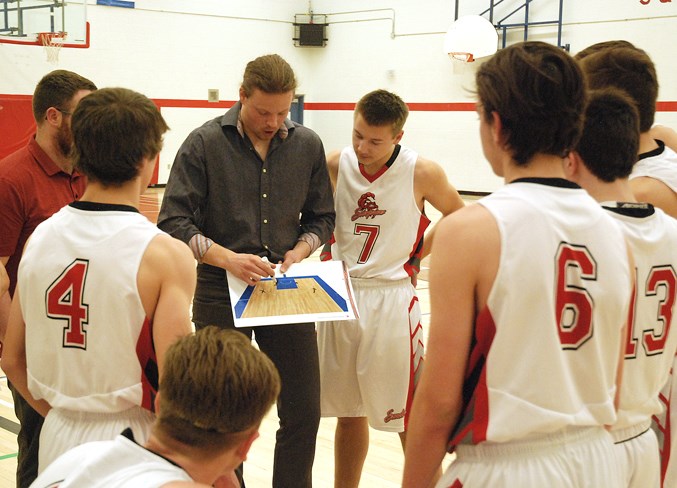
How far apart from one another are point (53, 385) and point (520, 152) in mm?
1481

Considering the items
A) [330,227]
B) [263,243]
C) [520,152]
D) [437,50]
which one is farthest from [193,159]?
[437,50]

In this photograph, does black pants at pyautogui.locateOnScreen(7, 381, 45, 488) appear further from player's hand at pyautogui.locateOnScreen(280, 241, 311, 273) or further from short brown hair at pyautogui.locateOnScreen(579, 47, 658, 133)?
short brown hair at pyautogui.locateOnScreen(579, 47, 658, 133)

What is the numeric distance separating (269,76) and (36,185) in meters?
1.10

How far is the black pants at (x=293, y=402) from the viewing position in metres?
3.66

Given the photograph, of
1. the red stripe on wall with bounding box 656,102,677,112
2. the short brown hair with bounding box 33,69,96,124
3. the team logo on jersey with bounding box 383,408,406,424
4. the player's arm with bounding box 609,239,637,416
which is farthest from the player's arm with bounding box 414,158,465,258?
the red stripe on wall with bounding box 656,102,677,112

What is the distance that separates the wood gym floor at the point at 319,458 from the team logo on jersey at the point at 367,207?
1503 mm

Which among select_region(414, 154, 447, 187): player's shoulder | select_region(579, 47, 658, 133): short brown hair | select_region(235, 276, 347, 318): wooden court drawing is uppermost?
select_region(579, 47, 658, 133): short brown hair

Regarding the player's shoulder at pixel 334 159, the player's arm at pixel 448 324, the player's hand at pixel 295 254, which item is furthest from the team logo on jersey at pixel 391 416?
the player's arm at pixel 448 324

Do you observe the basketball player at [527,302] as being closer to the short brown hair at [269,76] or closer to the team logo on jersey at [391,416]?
the short brown hair at [269,76]

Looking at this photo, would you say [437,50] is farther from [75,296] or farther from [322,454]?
[75,296]

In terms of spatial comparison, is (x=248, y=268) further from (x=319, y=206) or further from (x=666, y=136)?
(x=666, y=136)

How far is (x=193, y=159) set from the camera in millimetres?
3678

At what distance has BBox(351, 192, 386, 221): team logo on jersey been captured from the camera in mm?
4262

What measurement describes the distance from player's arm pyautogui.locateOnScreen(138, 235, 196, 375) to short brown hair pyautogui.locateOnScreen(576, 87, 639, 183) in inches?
46.0
